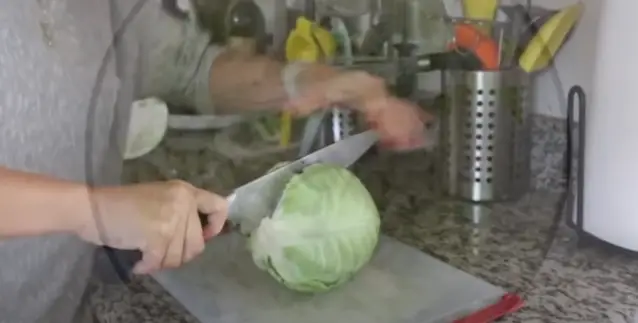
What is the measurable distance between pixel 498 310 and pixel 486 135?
0.28 meters

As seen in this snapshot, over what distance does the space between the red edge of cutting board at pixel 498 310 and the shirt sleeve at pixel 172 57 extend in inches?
11.9

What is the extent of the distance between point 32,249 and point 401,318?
1.14 feet

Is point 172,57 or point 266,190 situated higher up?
point 172,57

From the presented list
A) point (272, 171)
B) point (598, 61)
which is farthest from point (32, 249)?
point (598, 61)

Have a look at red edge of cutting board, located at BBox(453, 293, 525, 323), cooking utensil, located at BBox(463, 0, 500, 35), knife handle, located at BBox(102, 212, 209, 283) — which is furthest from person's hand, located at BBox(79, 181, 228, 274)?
cooking utensil, located at BBox(463, 0, 500, 35)

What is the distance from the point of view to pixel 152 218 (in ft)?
1.99

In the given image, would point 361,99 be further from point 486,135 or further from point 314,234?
point 486,135

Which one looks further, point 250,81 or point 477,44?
point 477,44

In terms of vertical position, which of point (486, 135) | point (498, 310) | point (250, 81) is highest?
point (250, 81)

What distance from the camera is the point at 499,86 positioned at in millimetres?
944

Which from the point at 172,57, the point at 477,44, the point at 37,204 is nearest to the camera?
the point at 37,204

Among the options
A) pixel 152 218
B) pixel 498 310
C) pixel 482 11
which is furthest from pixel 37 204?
pixel 482 11

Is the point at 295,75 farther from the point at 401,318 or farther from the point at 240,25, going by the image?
the point at 401,318

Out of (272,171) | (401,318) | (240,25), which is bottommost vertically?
(401,318)
